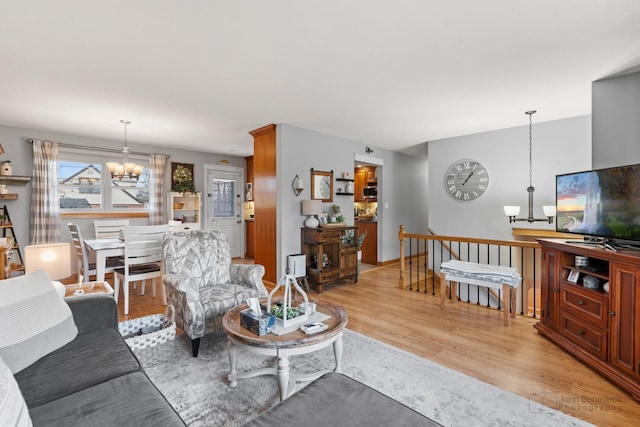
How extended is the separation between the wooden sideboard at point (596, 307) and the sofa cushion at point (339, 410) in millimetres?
1919

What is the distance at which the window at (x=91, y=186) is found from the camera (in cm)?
506

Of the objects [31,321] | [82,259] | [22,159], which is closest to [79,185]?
[22,159]

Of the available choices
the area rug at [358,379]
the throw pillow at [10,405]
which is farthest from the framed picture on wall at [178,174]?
the throw pillow at [10,405]

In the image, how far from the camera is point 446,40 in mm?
2236

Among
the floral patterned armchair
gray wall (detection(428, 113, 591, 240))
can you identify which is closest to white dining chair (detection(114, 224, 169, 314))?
the floral patterned armchair

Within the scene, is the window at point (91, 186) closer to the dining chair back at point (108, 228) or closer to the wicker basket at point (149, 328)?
the dining chair back at point (108, 228)

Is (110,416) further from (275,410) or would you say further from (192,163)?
(192,163)

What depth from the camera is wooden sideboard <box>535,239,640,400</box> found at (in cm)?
202

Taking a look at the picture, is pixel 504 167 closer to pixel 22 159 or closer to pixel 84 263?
pixel 84 263

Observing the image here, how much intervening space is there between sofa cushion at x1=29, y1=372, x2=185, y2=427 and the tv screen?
10.1ft

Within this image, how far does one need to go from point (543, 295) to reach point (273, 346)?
8.95 ft

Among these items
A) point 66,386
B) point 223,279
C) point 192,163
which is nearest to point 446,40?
point 223,279

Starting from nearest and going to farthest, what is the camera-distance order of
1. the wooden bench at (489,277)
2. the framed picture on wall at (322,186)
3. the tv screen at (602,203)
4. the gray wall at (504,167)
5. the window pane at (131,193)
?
the tv screen at (602,203) → the wooden bench at (489,277) → the gray wall at (504,167) → the framed picture on wall at (322,186) → the window pane at (131,193)

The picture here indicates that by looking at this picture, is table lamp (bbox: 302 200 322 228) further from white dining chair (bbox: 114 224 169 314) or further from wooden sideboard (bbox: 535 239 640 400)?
wooden sideboard (bbox: 535 239 640 400)
